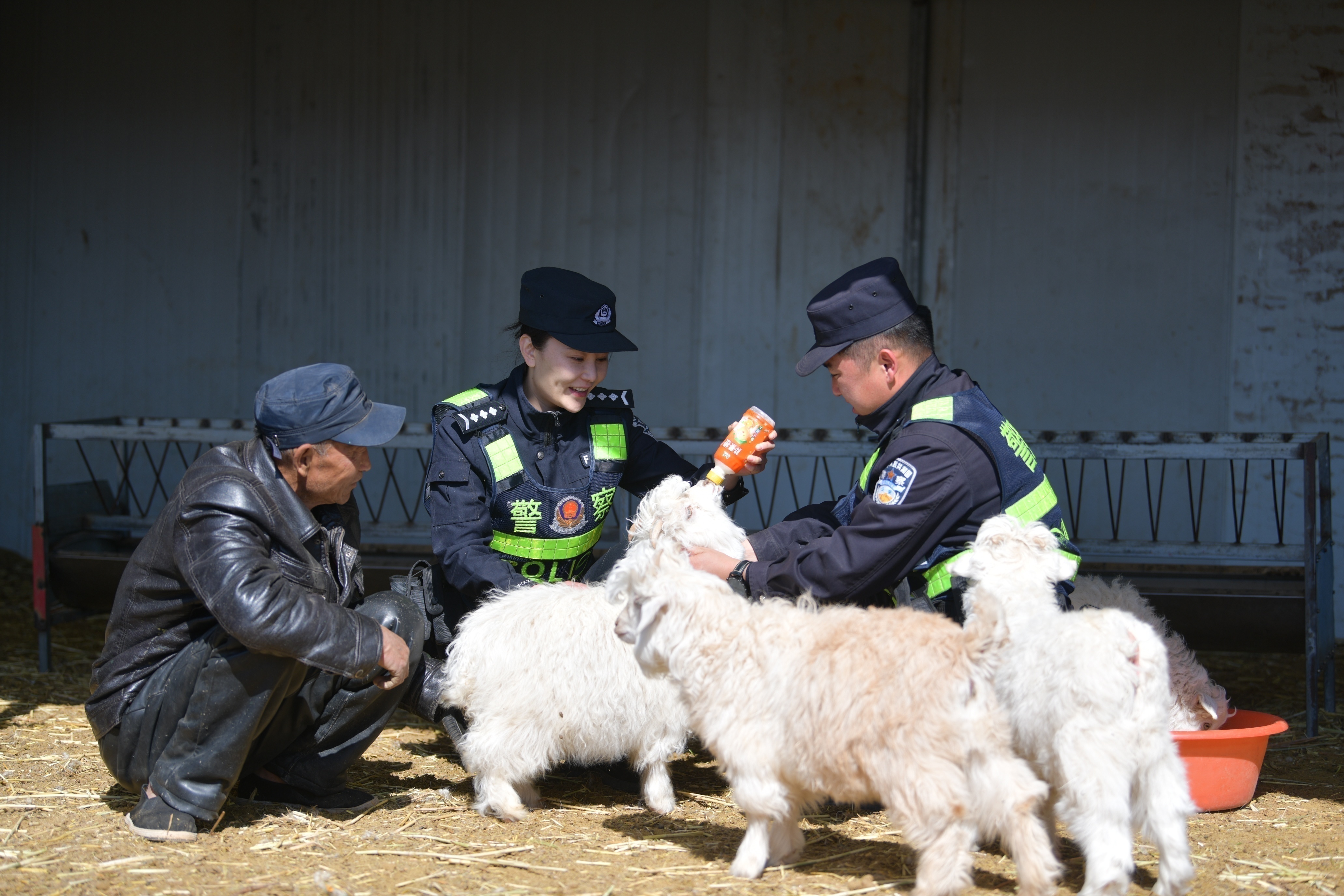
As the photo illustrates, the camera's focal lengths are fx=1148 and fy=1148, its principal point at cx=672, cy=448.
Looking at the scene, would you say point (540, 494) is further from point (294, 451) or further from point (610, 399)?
point (294, 451)

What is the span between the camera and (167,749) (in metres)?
3.46

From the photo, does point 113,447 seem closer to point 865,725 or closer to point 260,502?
point 260,502

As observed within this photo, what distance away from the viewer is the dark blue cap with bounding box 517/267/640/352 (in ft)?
14.1

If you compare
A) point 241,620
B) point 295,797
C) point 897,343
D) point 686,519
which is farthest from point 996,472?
point 295,797

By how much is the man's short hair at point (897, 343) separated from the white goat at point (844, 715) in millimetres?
974

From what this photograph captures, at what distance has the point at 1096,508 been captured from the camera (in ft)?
→ 24.2

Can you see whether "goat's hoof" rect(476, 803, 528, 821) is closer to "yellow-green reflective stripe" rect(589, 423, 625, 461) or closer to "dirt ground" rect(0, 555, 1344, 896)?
"dirt ground" rect(0, 555, 1344, 896)

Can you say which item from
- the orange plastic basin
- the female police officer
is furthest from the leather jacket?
the orange plastic basin

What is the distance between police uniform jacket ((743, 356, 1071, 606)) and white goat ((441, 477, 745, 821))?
0.96ft

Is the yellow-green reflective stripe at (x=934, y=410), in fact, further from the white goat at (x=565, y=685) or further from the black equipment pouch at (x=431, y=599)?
the black equipment pouch at (x=431, y=599)

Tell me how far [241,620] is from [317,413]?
654 mm

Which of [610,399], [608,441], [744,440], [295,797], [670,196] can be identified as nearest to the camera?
[295,797]

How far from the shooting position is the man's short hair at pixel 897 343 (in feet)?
12.5

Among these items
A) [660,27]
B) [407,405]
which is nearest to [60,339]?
[407,405]
